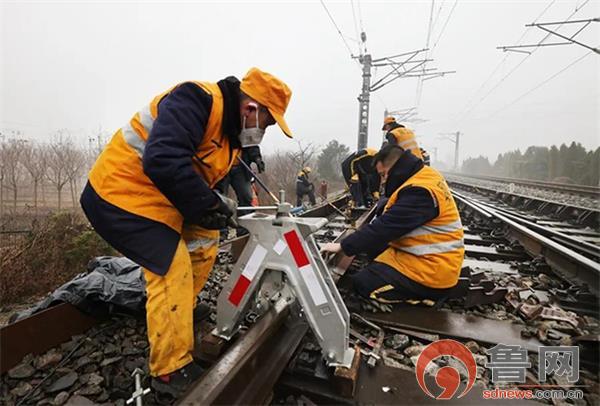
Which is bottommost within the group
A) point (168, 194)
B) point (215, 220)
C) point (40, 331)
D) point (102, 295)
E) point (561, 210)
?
point (40, 331)

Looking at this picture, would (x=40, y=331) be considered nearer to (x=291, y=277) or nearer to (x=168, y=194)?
(x=168, y=194)

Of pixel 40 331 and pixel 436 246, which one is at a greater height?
pixel 436 246

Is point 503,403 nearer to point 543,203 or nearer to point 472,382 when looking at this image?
point 472,382

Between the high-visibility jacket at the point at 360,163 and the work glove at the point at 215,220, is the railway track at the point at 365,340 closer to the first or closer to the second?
the work glove at the point at 215,220

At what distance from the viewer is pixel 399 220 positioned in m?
2.47

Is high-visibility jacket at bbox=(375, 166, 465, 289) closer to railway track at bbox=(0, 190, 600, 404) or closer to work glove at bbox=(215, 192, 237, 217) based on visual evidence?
railway track at bbox=(0, 190, 600, 404)

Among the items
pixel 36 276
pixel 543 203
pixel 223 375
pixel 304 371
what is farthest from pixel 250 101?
pixel 543 203

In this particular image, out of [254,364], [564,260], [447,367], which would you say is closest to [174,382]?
[254,364]

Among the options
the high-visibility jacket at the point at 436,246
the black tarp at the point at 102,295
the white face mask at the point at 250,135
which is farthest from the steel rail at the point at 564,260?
the black tarp at the point at 102,295

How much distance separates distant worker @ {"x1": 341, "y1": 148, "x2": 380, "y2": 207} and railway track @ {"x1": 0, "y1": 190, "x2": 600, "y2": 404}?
3948 mm

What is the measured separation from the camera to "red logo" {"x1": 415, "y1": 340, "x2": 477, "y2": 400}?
5.92 feet

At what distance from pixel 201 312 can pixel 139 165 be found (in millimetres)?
1342

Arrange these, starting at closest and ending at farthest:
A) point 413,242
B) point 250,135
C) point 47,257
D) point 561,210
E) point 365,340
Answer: point 250,135 < point 365,340 < point 413,242 < point 47,257 < point 561,210

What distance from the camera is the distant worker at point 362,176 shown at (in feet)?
23.2
